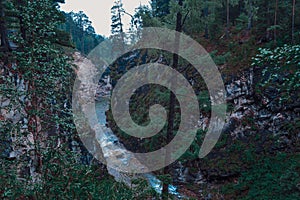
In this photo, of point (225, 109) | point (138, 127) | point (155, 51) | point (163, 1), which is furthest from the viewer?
point (163, 1)

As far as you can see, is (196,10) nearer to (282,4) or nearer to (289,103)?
(289,103)

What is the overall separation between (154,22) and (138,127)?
37.8 feet

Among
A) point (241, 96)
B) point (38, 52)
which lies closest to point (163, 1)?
point (241, 96)

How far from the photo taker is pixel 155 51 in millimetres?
10875

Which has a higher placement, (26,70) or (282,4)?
(282,4)

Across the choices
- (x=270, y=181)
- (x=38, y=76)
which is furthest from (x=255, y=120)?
(x=38, y=76)

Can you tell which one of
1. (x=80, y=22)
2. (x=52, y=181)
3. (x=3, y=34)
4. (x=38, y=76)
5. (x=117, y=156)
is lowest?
(x=117, y=156)

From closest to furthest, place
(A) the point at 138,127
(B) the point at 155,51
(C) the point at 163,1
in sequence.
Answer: (B) the point at 155,51, (A) the point at 138,127, (C) the point at 163,1

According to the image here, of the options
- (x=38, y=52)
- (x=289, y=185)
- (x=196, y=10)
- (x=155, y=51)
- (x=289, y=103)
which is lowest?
(x=289, y=185)

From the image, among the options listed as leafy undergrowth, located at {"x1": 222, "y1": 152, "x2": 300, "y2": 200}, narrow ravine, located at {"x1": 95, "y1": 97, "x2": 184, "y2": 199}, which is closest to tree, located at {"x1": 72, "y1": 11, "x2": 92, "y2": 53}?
narrow ravine, located at {"x1": 95, "y1": 97, "x2": 184, "y2": 199}

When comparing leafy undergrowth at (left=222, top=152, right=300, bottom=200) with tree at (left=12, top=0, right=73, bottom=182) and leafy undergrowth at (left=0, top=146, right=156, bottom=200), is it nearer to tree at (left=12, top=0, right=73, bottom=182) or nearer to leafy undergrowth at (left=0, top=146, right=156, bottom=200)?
leafy undergrowth at (left=0, top=146, right=156, bottom=200)

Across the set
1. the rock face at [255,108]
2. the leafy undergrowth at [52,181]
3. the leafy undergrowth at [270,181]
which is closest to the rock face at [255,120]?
the rock face at [255,108]

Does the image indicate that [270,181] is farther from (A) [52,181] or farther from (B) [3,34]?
(B) [3,34]

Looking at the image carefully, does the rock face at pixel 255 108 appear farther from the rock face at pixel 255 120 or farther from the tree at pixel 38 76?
the tree at pixel 38 76
